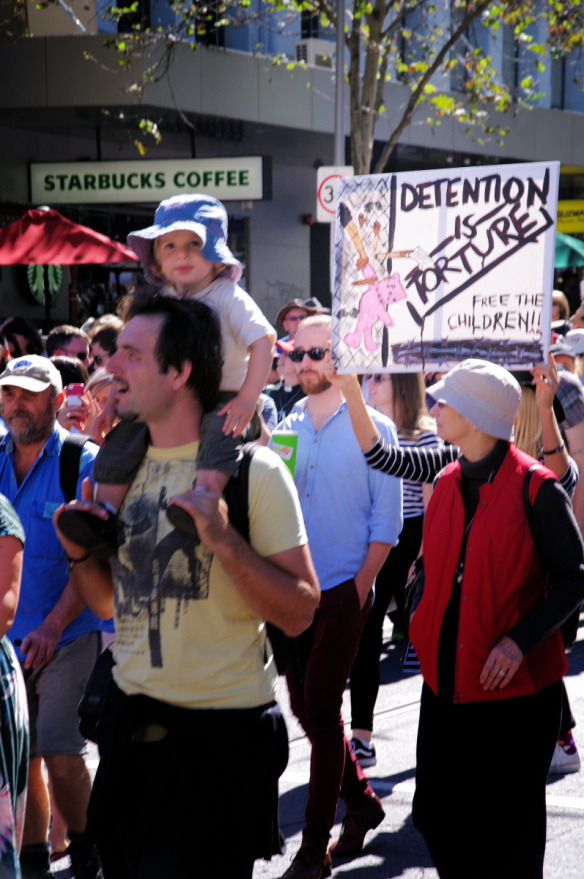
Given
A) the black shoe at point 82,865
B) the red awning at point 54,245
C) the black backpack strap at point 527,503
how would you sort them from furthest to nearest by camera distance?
the red awning at point 54,245 < the black shoe at point 82,865 < the black backpack strap at point 527,503

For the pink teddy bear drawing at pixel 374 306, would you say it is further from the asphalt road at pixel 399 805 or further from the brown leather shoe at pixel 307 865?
the brown leather shoe at pixel 307 865

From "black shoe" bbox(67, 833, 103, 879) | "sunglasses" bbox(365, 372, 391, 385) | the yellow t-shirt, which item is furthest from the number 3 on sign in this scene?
the yellow t-shirt

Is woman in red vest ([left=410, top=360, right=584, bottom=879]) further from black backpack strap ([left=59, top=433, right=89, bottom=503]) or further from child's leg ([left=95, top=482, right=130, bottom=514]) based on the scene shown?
black backpack strap ([left=59, top=433, right=89, bottom=503])

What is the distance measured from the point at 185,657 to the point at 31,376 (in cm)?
203

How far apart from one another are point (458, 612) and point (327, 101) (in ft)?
48.2

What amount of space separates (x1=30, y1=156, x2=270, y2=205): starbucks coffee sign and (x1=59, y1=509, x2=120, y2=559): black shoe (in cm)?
1204

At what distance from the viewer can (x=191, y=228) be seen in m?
3.67

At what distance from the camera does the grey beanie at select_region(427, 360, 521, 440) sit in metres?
3.83

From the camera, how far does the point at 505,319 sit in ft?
14.7

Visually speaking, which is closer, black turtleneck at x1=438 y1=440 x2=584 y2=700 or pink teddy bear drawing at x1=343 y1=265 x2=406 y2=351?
black turtleneck at x1=438 y1=440 x2=584 y2=700

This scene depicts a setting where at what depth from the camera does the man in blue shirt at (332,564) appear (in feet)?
14.6

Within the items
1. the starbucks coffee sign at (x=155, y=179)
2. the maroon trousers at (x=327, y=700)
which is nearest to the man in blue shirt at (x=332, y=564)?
the maroon trousers at (x=327, y=700)

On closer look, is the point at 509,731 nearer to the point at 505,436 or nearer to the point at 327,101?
the point at 505,436

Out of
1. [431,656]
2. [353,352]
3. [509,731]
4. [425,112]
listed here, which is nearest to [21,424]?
[353,352]
